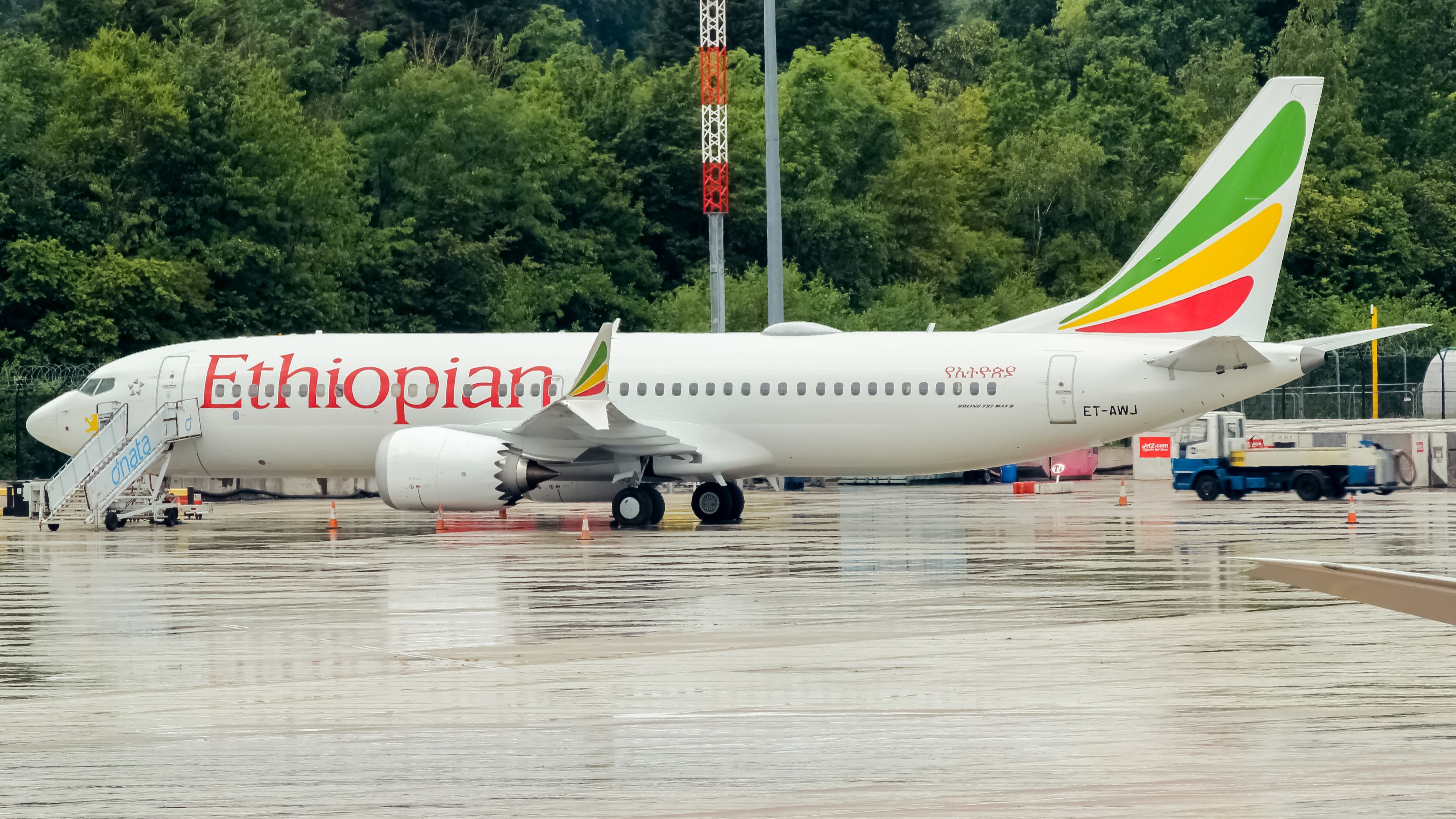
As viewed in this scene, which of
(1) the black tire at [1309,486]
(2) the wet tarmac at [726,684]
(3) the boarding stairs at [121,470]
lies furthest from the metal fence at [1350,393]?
(3) the boarding stairs at [121,470]

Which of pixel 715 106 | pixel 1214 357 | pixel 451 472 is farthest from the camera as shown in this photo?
pixel 715 106

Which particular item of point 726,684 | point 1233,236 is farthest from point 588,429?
point 726,684

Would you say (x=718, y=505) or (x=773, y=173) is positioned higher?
(x=773, y=173)

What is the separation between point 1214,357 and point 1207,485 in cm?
905

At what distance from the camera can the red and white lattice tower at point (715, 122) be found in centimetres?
4559

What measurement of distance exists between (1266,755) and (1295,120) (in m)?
20.9

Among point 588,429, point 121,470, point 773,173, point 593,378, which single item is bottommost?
point 121,470

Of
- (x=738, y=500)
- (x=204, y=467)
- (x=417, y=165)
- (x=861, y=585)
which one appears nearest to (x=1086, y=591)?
(x=861, y=585)

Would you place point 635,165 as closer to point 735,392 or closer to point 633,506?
point 735,392

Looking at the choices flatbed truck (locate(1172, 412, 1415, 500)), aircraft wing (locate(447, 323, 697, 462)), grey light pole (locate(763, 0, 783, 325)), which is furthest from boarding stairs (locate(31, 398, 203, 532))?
flatbed truck (locate(1172, 412, 1415, 500))

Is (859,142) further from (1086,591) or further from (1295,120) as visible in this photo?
(1086,591)

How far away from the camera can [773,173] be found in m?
40.3

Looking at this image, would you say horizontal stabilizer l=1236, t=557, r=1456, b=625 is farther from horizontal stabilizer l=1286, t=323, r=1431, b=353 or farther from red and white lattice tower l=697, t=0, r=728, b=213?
red and white lattice tower l=697, t=0, r=728, b=213

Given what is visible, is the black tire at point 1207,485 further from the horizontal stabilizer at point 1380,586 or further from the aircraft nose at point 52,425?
the horizontal stabilizer at point 1380,586
